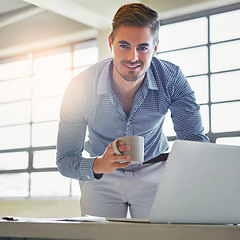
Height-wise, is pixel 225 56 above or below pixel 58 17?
below

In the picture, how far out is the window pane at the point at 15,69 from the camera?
6.15m

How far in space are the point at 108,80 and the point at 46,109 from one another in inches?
157

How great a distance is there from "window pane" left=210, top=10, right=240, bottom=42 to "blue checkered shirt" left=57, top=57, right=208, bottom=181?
277 centimetres

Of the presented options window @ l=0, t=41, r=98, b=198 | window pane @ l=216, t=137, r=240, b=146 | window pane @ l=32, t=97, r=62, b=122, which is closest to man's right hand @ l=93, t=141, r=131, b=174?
window pane @ l=216, t=137, r=240, b=146

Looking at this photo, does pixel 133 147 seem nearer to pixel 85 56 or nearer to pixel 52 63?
pixel 85 56

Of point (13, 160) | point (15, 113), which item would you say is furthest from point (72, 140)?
point (15, 113)

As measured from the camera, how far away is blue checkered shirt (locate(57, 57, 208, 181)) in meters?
1.95

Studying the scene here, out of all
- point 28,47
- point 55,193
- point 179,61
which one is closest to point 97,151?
point 179,61

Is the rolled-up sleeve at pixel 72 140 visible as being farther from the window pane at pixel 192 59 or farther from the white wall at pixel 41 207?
the white wall at pixel 41 207

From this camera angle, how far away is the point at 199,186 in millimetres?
974

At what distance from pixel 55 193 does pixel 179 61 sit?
2.20 meters

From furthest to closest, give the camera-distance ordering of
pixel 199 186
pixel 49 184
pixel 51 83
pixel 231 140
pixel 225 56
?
1. pixel 51 83
2. pixel 49 184
3. pixel 225 56
4. pixel 231 140
5. pixel 199 186

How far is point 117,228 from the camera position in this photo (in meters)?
0.82

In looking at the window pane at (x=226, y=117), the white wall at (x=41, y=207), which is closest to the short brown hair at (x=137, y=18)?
the window pane at (x=226, y=117)
